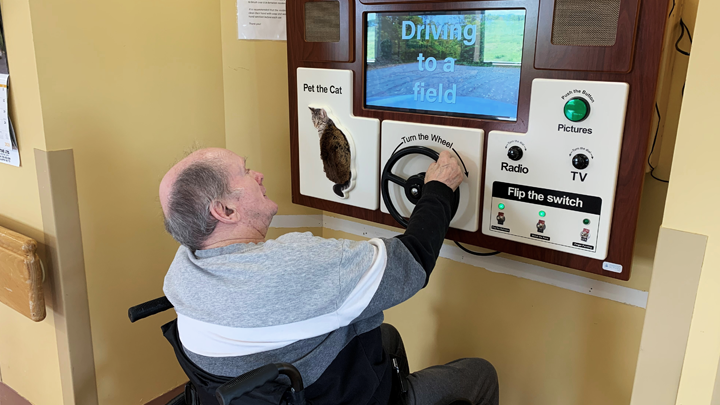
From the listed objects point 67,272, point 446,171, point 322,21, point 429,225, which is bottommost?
point 67,272

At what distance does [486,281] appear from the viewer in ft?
5.46

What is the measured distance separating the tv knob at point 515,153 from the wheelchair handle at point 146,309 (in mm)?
873

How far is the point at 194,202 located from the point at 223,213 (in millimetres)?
66

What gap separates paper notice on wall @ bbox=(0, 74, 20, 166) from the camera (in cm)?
159

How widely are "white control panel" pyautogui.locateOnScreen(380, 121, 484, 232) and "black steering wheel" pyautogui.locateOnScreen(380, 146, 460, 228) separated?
20mm

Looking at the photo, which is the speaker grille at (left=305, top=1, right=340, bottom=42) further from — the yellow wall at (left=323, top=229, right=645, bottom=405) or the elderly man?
the yellow wall at (left=323, top=229, right=645, bottom=405)

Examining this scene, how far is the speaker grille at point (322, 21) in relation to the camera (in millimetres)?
1443

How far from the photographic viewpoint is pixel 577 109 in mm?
1095

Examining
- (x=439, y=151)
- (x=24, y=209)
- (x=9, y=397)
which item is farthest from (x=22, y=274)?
(x=439, y=151)

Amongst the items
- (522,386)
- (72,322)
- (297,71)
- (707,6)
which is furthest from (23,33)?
(522,386)

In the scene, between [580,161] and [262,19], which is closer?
[580,161]

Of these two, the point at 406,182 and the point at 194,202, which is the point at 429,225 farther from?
the point at 194,202

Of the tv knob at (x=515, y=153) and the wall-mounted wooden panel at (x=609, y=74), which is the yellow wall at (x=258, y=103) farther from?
the tv knob at (x=515, y=153)

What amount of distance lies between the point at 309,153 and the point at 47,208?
0.79 meters
